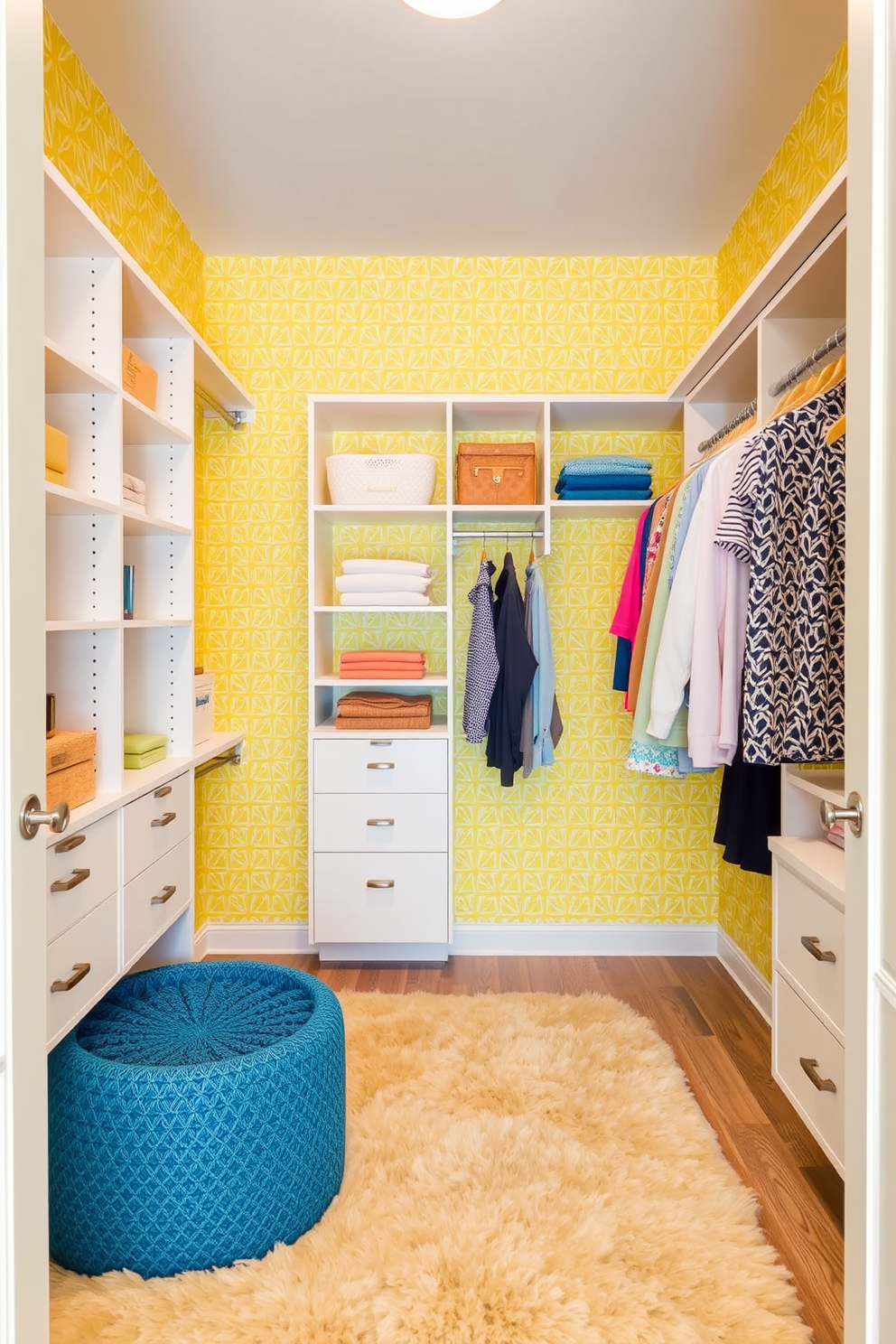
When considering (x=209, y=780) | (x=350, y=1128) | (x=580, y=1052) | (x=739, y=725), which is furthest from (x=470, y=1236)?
(x=209, y=780)

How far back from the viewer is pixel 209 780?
3496 millimetres

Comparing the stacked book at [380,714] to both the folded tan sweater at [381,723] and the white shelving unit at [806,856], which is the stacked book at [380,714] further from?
the white shelving unit at [806,856]

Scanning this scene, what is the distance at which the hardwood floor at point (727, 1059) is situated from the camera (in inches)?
67.6

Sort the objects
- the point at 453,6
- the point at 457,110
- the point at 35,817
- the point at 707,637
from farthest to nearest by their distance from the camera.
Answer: the point at 457,110
the point at 707,637
the point at 453,6
the point at 35,817

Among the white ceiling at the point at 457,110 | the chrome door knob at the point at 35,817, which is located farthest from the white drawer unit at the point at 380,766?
the chrome door knob at the point at 35,817

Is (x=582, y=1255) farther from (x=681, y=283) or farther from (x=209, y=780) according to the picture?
(x=681, y=283)

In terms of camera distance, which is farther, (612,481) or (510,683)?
(612,481)

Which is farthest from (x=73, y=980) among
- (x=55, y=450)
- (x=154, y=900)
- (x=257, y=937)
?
(x=257, y=937)

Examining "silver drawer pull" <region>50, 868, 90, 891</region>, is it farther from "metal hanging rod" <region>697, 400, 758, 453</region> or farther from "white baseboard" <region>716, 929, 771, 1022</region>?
"white baseboard" <region>716, 929, 771, 1022</region>

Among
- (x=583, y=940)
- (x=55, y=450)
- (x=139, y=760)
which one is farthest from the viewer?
(x=583, y=940)

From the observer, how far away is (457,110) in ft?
8.15

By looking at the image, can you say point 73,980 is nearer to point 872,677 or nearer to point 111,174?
point 872,677

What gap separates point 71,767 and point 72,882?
0.26 m

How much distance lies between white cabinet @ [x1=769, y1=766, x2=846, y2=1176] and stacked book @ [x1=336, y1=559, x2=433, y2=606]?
1.57 m
